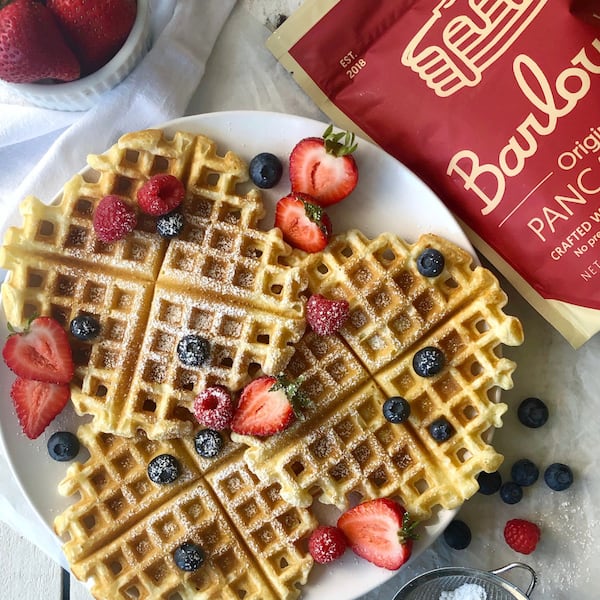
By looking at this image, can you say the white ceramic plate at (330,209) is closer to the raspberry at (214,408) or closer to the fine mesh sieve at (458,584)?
the fine mesh sieve at (458,584)

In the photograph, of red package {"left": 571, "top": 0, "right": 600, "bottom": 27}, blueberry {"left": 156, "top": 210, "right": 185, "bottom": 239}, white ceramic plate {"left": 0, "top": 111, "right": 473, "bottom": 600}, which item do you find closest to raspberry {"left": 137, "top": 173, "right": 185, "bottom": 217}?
blueberry {"left": 156, "top": 210, "right": 185, "bottom": 239}

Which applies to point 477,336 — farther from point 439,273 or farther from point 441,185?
point 441,185

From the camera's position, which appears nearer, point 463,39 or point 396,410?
point 396,410

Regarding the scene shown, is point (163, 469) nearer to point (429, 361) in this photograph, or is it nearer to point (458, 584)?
point (429, 361)

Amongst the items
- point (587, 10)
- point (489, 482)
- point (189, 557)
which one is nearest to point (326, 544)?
point (189, 557)

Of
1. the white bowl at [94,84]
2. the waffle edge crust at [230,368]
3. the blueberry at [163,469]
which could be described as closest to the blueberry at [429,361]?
the waffle edge crust at [230,368]

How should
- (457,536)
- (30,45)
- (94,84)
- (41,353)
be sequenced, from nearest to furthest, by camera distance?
1. (30,45)
2. (41,353)
3. (94,84)
4. (457,536)

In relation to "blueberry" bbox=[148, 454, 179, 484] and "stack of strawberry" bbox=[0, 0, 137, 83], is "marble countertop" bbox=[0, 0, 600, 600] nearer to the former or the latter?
"stack of strawberry" bbox=[0, 0, 137, 83]

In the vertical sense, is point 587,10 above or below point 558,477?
above

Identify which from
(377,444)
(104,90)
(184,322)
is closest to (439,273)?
(377,444)
